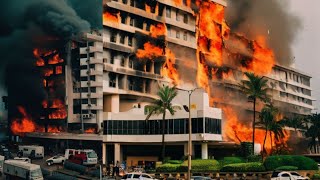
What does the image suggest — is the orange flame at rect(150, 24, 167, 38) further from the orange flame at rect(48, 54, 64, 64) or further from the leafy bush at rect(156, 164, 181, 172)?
the orange flame at rect(48, 54, 64, 64)

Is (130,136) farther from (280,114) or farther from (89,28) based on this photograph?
(89,28)

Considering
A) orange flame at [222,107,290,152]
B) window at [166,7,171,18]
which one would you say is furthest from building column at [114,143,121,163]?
orange flame at [222,107,290,152]

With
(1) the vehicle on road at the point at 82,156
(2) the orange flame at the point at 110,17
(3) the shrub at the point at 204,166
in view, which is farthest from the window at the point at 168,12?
(1) the vehicle on road at the point at 82,156

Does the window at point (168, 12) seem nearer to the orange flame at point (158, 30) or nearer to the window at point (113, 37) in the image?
the orange flame at point (158, 30)

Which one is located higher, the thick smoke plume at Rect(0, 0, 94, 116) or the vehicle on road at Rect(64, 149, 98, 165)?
the thick smoke plume at Rect(0, 0, 94, 116)

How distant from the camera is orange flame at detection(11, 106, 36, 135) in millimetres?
22234

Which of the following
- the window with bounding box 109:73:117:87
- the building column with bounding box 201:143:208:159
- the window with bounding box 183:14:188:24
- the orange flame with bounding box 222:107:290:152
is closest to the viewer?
the building column with bounding box 201:143:208:159

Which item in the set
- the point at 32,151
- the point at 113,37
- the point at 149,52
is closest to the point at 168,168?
the point at 113,37

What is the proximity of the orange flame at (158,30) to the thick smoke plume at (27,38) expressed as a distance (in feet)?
187

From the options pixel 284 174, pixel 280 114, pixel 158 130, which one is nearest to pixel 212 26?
pixel 280 114

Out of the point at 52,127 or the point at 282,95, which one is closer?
the point at 52,127

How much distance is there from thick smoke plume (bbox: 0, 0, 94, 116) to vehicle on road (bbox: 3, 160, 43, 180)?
2565mm

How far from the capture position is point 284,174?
43.5 metres

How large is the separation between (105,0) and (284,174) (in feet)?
125
